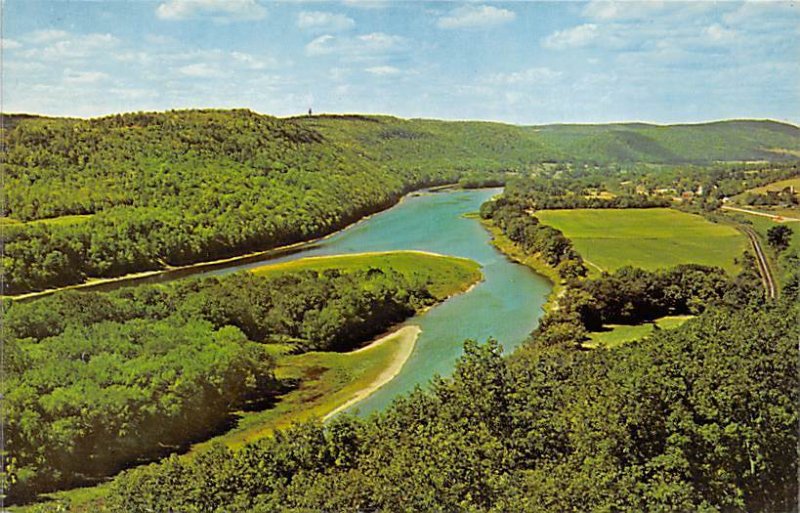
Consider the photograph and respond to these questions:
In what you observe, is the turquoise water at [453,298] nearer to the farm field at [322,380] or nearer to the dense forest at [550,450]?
the farm field at [322,380]

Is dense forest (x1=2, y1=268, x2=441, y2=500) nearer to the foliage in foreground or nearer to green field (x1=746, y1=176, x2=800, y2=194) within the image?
the foliage in foreground

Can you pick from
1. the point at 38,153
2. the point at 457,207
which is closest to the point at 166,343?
the point at 38,153

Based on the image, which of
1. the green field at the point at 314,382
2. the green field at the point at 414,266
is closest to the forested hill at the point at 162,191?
the green field at the point at 414,266

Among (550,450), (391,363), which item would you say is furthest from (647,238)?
(550,450)

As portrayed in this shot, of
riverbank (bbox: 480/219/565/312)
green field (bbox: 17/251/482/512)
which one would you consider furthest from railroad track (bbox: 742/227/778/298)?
green field (bbox: 17/251/482/512)

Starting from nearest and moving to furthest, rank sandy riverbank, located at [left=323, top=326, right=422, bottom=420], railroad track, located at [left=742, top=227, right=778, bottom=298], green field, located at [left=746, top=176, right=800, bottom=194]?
sandy riverbank, located at [left=323, top=326, right=422, bottom=420], railroad track, located at [left=742, top=227, right=778, bottom=298], green field, located at [left=746, top=176, right=800, bottom=194]

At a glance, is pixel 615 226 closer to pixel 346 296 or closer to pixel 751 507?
pixel 346 296
